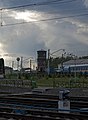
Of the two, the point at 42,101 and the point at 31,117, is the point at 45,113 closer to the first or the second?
the point at 31,117

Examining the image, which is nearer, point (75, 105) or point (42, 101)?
point (75, 105)

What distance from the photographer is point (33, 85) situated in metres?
41.5

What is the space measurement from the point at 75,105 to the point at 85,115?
4.72 m

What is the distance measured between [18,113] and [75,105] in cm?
470

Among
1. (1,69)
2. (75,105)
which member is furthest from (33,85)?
(75,105)

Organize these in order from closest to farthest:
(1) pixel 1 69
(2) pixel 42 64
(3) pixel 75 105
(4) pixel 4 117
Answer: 1. (4) pixel 4 117
2. (3) pixel 75 105
3. (1) pixel 1 69
4. (2) pixel 42 64

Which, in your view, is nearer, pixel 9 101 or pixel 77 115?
pixel 77 115

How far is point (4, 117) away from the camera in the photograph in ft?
52.8

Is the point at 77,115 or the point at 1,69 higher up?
the point at 1,69

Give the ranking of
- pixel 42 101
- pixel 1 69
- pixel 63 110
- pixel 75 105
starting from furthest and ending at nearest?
pixel 1 69 < pixel 42 101 < pixel 75 105 < pixel 63 110

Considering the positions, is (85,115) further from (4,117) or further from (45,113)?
(4,117)

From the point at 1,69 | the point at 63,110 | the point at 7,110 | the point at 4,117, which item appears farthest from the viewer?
the point at 1,69

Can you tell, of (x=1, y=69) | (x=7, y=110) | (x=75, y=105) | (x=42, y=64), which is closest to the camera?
(x=7, y=110)


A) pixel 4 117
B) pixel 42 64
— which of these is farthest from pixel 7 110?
pixel 42 64
